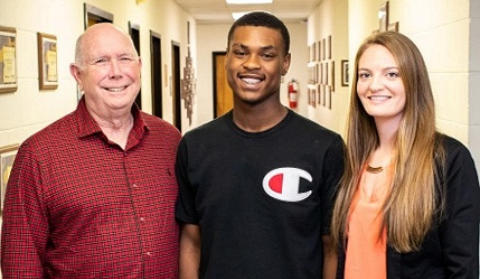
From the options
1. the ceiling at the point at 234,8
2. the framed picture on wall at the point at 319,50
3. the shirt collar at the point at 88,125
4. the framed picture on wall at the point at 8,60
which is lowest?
the shirt collar at the point at 88,125

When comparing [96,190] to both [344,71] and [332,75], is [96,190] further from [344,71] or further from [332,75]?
[332,75]

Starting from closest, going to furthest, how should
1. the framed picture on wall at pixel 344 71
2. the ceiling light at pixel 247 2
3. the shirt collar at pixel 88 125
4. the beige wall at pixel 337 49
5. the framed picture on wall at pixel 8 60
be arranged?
1. the shirt collar at pixel 88 125
2. the framed picture on wall at pixel 8 60
3. the framed picture on wall at pixel 344 71
4. the beige wall at pixel 337 49
5. the ceiling light at pixel 247 2

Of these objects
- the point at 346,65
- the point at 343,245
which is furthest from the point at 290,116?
the point at 346,65

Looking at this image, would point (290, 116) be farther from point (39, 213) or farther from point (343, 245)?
point (39, 213)

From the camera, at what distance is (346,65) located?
23.2 feet

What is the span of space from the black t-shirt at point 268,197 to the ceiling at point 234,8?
7786 millimetres

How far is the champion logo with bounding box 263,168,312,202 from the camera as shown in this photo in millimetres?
1805

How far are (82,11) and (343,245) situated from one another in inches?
120

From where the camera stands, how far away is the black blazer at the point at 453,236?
1.64m

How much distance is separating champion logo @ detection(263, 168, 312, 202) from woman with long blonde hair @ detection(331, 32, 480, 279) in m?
0.12

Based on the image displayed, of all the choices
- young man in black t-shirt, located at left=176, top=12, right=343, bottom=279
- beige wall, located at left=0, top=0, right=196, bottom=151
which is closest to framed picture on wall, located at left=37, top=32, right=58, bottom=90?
beige wall, located at left=0, top=0, right=196, bottom=151

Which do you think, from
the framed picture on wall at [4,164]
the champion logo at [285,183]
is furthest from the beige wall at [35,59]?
the champion logo at [285,183]

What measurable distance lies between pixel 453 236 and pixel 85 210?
3.33 feet

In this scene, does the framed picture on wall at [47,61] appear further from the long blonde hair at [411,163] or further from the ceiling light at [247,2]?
the ceiling light at [247,2]
